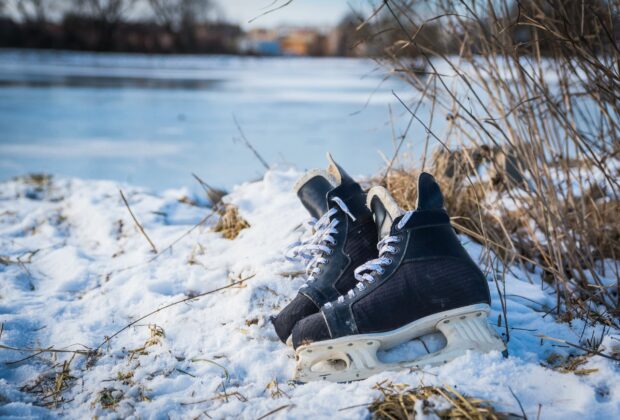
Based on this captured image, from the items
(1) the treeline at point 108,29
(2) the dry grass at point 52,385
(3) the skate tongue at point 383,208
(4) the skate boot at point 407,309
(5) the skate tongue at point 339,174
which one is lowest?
(2) the dry grass at point 52,385

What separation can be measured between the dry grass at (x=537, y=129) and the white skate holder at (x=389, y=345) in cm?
25

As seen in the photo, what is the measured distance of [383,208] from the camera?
1564 mm

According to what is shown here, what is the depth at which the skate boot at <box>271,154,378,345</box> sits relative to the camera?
5.15 ft

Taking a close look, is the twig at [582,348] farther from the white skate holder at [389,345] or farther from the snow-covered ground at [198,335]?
the white skate holder at [389,345]

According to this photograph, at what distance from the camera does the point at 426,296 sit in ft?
4.72

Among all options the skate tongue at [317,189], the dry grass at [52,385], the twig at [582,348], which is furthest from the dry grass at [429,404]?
the dry grass at [52,385]

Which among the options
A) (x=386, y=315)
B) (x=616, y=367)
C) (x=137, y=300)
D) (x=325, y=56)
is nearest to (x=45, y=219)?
(x=137, y=300)

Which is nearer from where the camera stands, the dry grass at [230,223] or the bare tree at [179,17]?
the dry grass at [230,223]

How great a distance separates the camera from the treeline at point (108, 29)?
2855cm

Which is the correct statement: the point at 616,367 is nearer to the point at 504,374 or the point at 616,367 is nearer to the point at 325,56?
the point at 504,374

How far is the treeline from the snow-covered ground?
29445mm

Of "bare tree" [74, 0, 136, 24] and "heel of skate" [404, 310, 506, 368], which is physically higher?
"bare tree" [74, 0, 136, 24]

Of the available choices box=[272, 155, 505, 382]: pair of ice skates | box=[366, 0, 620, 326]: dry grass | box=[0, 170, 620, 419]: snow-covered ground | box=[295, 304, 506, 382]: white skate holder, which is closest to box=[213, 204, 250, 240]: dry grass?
box=[0, 170, 620, 419]: snow-covered ground

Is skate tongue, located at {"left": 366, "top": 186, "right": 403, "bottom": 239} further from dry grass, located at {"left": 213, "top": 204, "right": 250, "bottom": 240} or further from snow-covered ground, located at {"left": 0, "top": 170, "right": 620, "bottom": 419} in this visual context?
dry grass, located at {"left": 213, "top": 204, "right": 250, "bottom": 240}
